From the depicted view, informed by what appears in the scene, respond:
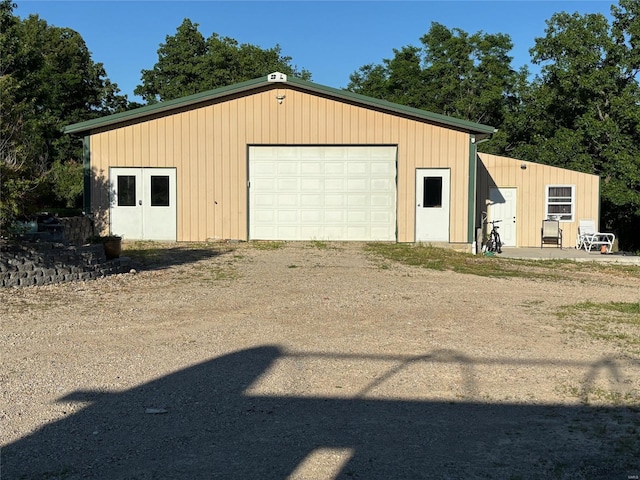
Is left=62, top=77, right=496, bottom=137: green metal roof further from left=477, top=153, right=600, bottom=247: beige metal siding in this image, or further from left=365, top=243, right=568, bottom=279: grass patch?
Result: left=365, top=243, right=568, bottom=279: grass patch

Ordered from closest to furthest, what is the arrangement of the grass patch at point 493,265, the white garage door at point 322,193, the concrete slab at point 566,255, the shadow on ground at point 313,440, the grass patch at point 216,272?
the shadow on ground at point 313,440 < the grass patch at point 216,272 < the grass patch at point 493,265 < the concrete slab at point 566,255 < the white garage door at point 322,193

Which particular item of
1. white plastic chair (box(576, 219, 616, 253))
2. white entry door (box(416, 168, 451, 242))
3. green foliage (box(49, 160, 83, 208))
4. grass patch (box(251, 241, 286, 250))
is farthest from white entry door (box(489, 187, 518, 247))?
green foliage (box(49, 160, 83, 208))

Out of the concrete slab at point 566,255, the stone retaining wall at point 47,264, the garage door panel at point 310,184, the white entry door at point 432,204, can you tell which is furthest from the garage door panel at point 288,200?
the stone retaining wall at point 47,264

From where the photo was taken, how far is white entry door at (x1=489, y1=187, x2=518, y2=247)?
18.5 metres

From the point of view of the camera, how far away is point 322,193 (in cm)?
1697

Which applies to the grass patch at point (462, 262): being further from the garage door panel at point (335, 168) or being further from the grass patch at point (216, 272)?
the grass patch at point (216, 272)

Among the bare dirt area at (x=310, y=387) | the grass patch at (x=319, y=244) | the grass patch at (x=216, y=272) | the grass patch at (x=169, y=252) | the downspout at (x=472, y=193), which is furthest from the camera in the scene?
the downspout at (x=472, y=193)

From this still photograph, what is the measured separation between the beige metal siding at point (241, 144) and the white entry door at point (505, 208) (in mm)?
2507

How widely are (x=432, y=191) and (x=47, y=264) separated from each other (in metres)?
10.3

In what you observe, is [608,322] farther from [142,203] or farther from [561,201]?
[142,203]

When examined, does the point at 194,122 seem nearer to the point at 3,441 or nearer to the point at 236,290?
the point at 236,290

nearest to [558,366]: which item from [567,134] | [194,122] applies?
[194,122]

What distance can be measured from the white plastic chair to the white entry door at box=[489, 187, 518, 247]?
1860 millimetres

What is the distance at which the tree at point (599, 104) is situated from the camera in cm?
2125
